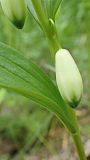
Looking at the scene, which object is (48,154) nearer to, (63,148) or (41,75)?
(63,148)

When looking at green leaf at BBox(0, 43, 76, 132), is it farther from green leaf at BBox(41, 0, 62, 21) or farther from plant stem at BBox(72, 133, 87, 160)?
green leaf at BBox(41, 0, 62, 21)

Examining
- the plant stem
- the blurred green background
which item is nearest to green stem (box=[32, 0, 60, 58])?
the plant stem

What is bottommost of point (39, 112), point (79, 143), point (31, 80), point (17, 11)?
point (39, 112)

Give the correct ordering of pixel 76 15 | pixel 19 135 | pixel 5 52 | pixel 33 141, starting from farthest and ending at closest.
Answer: pixel 19 135
pixel 33 141
pixel 76 15
pixel 5 52

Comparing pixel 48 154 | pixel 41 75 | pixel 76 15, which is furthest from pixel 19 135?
pixel 41 75

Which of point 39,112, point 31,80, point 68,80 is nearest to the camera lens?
point 68,80

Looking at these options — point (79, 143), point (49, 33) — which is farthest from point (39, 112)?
point (49, 33)

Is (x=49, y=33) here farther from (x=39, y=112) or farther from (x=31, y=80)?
(x=39, y=112)

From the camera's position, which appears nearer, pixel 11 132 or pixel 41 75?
pixel 41 75
